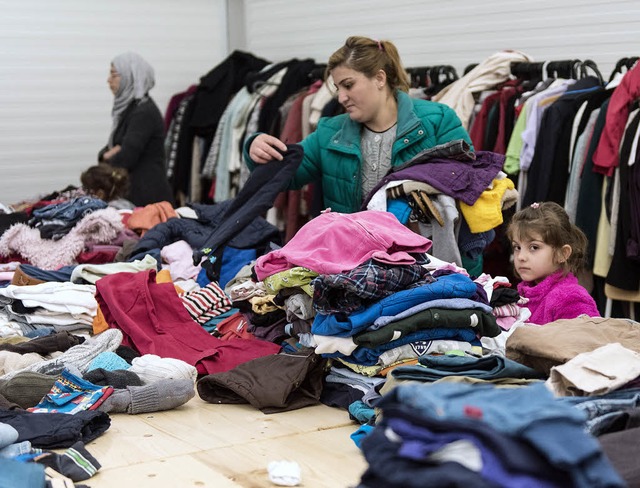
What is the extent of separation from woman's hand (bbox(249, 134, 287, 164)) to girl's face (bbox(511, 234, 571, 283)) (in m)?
1.11

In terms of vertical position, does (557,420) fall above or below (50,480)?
above

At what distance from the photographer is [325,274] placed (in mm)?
2902

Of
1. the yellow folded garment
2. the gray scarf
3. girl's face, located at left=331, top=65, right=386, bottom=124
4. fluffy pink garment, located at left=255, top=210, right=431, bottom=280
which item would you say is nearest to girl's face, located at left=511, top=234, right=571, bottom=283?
the yellow folded garment

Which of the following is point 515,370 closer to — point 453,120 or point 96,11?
point 453,120

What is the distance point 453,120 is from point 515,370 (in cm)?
185

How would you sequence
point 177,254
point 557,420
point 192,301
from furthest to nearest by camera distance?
point 177,254, point 192,301, point 557,420

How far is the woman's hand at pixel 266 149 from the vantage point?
3.98 metres

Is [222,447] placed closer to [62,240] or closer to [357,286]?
[357,286]

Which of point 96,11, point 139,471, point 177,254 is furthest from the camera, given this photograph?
point 96,11

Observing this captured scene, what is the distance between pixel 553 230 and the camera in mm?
3396

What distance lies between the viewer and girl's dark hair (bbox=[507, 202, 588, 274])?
340 cm

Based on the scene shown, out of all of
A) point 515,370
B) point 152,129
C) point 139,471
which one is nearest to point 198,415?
point 139,471

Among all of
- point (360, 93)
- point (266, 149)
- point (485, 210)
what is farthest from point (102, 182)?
point (485, 210)

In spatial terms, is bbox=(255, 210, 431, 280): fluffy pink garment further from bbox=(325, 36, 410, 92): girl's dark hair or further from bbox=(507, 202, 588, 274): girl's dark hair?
bbox=(325, 36, 410, 92): girl's dark hair
